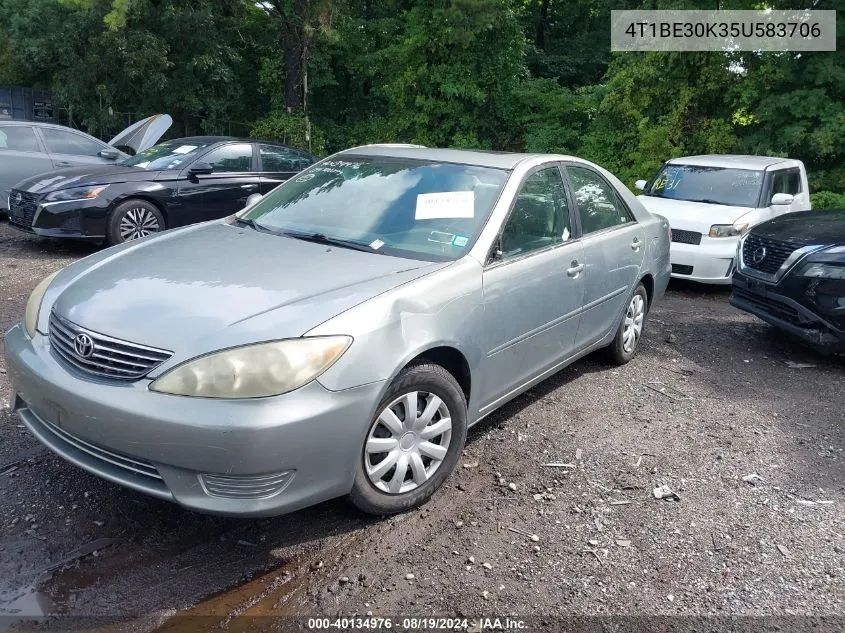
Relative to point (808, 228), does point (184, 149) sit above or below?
above

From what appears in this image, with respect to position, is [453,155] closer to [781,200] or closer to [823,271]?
[823,271]

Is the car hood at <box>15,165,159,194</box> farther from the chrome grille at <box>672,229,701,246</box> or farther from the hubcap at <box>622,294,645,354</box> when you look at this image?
the chrome grille at <box>672,229,701,246</box>

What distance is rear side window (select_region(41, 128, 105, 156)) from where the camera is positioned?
10.4m

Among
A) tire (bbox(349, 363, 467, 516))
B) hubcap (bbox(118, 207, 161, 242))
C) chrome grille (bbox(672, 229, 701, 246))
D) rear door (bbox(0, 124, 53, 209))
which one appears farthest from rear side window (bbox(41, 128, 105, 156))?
tire (bbox(349, 363, 467, 516))

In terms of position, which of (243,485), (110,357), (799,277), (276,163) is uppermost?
(276,163)

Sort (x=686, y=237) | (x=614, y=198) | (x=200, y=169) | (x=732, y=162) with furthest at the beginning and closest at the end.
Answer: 1. (x=732, y=162)
2. (x=200, y=169)
3. (x=686, y=237)
4. (x=614, y=198)

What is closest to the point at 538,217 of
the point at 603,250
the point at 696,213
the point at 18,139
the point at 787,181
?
the point at 603,250

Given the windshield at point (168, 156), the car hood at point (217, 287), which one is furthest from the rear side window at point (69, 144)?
the car hood at point (217, 287)

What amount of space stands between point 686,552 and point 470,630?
1136 millimetres

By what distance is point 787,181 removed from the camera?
31.0 feet

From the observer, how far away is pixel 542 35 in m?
24.1

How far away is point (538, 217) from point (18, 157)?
875 cm

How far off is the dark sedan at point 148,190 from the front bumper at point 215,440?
18.7ft

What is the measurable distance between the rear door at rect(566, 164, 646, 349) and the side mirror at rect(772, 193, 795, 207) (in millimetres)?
4147
